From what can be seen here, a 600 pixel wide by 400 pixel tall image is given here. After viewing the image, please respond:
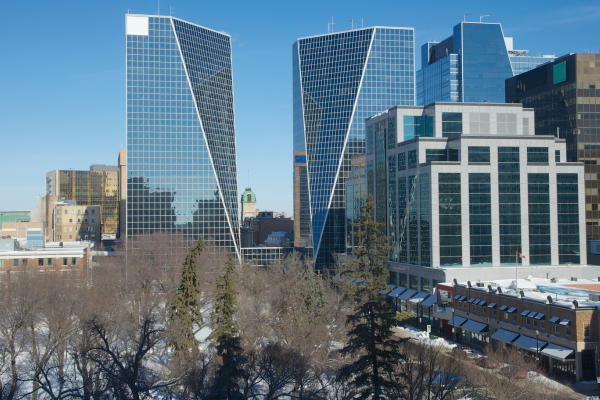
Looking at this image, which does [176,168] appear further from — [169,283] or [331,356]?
[331,356]

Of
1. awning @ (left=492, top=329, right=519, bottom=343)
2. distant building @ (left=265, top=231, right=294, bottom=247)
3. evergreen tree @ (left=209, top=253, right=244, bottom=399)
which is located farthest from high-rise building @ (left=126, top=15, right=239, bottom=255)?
evergreen tree @ (left=209, top=253, right=244, bottom=399)

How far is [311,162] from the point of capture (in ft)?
467

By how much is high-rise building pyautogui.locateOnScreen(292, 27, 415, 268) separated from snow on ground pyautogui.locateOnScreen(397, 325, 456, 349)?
5879 centimetres

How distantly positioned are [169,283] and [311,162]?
69.3 metres

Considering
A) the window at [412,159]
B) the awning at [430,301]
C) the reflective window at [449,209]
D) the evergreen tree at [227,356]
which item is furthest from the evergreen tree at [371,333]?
the window at [412,159]

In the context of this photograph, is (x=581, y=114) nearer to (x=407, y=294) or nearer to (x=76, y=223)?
(x=407, y=294)

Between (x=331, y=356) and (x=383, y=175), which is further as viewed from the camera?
(x=383, y=175)

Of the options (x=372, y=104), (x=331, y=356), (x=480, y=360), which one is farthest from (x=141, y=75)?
(x=480, y=360)

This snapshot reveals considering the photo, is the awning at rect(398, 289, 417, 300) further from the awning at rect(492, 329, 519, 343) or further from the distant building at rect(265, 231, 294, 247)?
the distant building at rect(265, 231, 294, 247)

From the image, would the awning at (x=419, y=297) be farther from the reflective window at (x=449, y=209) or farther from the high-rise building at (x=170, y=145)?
the high-rise building at (x=170, y=145)

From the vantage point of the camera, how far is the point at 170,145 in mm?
131000

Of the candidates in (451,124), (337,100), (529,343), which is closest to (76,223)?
(337,100)

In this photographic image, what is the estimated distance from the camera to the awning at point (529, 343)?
183ft

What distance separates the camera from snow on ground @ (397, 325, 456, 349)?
66950 millimetres
